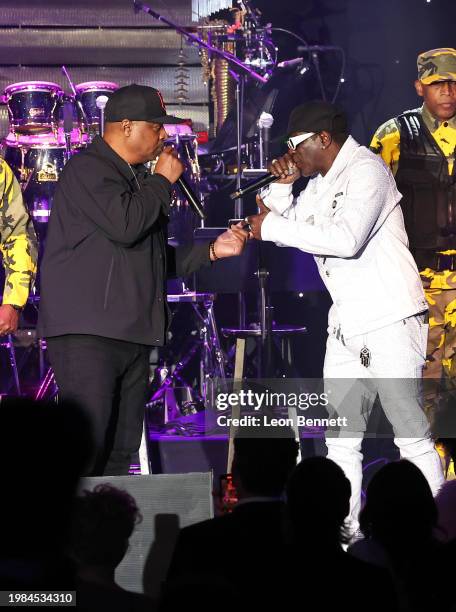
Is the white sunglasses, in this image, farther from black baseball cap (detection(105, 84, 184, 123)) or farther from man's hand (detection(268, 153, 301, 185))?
black baseball cap (detection(105, 84, 184, 123))

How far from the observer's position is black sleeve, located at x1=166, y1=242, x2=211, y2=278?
528 cm

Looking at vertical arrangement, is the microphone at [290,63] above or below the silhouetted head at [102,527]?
above

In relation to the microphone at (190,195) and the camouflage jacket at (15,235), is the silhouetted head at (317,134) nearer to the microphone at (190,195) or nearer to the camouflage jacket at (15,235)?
the microphone at (190,195)

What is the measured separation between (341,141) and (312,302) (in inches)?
156

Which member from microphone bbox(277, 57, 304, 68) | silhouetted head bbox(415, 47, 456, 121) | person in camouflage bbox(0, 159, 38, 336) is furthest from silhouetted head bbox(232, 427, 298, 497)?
microphone bbox(277, 57, 304, 68)

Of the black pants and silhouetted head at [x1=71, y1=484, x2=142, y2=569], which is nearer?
silhouetted head at [x1=71, y1=484, x2=142, y2=569]

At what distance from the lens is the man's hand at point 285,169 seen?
5.48 meters

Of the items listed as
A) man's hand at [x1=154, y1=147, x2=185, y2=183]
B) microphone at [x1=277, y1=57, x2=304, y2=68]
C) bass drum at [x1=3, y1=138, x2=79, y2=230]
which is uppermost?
microphone at [x1=277, y1=57, x2=304, y2=68]

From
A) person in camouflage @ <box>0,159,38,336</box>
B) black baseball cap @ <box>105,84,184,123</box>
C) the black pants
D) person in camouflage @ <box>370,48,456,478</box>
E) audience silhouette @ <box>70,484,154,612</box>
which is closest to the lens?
audience silhouette @ <box>70,484,154,612</box>

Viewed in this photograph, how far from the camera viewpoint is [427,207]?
6184mm

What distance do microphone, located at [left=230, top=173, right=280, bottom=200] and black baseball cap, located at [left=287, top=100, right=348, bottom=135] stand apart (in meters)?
0.32

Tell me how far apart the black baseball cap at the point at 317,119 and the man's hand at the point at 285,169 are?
7.5 inches

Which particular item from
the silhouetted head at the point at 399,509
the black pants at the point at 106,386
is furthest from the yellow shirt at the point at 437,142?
the silhouetted head at the point at 399,509

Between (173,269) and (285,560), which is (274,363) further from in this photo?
→ (285,560)
